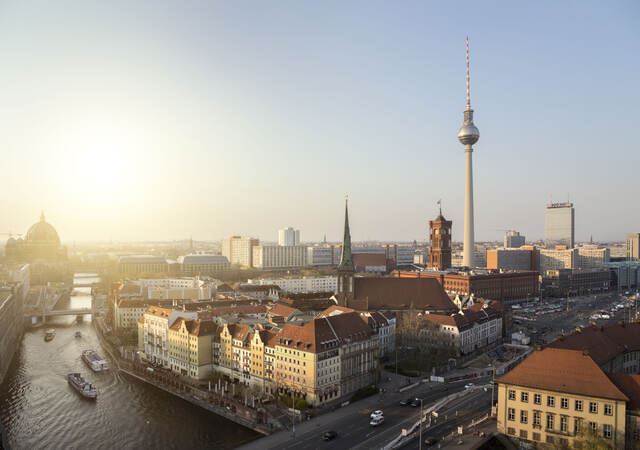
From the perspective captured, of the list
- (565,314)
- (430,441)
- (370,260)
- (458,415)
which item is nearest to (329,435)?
(430,441)

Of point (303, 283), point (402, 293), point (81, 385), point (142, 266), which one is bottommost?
point (81, 385)

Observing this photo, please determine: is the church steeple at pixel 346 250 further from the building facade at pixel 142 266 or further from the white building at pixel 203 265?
the building facade at pixel 142 266

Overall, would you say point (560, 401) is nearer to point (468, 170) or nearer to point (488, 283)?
point (488, 283)

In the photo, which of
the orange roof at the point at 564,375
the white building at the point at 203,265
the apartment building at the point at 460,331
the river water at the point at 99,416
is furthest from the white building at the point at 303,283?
the orange roof at the point at 564,375

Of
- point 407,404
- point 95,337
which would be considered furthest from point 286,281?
point 407,404

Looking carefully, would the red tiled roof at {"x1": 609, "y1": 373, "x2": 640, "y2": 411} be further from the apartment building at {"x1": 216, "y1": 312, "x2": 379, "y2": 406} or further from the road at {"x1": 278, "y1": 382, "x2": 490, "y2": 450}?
the apartment building at {"x1": 216, "y1": 312, "x2": 379, "y2": 406}
